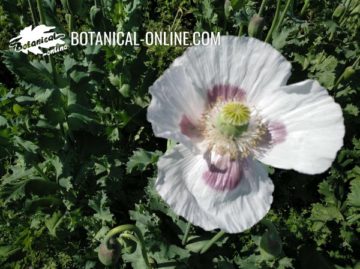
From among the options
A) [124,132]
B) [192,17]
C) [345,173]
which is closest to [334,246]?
[345,173]

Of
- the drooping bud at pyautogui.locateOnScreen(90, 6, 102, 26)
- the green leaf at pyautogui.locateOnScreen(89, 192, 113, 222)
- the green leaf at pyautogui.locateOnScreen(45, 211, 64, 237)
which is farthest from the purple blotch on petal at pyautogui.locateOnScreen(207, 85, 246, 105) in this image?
the green leaf at pyautogui.locateOnScreen(45, 211, 64, 237)

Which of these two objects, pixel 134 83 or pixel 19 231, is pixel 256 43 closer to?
pixel 134 83


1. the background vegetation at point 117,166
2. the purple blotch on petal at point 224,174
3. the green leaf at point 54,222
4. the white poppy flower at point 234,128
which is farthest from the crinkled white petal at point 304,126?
the green leaf at point 54,222

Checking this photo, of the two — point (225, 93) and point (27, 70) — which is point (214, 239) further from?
point (27, 70)

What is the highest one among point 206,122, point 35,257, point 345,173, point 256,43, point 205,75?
point 256,43

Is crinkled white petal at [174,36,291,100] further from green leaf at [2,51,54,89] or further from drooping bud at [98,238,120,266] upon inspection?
green leaf at [2,51,54,89]

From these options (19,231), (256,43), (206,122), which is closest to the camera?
(256,43)
